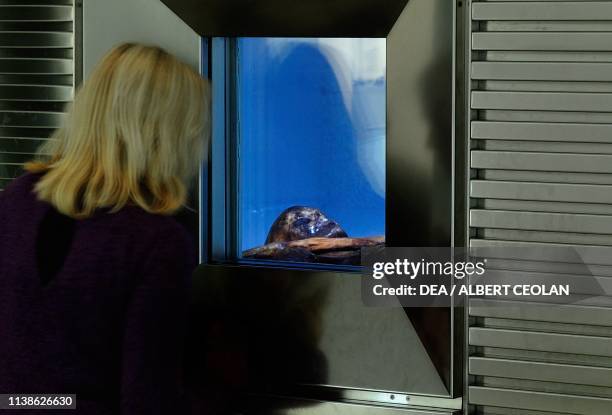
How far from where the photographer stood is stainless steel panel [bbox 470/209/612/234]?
197cm

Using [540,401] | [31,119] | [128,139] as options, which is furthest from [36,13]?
[540,401]

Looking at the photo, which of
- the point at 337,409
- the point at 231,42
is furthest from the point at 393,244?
the point at 231,42

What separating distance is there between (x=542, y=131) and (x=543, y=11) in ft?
0.90

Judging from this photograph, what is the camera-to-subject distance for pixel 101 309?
1479mm

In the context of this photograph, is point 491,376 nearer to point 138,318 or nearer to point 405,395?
point 405,395

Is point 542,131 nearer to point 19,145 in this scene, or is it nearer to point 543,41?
point 543,41

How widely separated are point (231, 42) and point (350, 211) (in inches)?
21.9

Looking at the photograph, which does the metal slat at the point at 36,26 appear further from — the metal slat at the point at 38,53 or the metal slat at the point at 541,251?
the metal slat at the point at 541,251

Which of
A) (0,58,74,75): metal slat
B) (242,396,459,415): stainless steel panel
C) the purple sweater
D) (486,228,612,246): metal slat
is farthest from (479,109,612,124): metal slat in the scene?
(0,58,74,75): metal slat

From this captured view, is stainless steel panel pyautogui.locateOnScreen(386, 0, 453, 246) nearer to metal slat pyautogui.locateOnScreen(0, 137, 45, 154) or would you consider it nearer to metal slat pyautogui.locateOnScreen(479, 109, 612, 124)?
metal slat pyautogui.locateOnScreen(479, 109, 612, 124)

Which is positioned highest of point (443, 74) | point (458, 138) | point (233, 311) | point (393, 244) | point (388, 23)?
point (388, 23)

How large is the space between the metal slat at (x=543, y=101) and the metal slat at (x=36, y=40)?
44.3 inches

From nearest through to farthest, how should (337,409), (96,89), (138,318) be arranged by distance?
(138,318), (96,89), (337,409)

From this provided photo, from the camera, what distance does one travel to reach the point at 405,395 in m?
2.17
